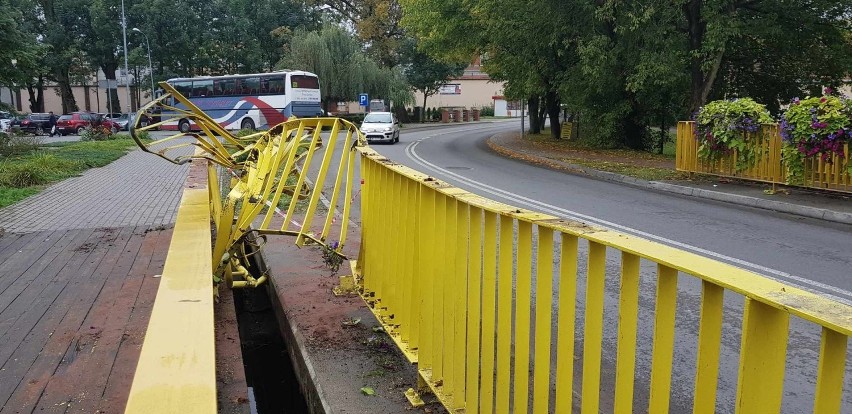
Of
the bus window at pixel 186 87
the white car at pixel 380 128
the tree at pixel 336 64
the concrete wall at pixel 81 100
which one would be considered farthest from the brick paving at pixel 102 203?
the concrete wall at pixel 81 100

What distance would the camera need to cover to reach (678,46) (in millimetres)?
20391

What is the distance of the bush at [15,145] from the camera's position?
69.1 feet

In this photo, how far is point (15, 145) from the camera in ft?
70.7

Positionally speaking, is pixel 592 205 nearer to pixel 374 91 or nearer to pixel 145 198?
pixel 145 198

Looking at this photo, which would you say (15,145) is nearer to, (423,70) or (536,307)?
(536,307)

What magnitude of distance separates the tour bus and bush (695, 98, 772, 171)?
2765 centimetres

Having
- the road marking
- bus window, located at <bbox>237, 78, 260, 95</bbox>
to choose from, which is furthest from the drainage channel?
bus window, located at <bbox>237, 78, 260, 95</bbox>

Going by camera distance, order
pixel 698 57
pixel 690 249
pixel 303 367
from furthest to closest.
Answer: pixel 698 57 < pixel 690 249 < pixel 303 367

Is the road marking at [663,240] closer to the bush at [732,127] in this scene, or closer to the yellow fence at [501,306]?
the yellow fence at [501,306]

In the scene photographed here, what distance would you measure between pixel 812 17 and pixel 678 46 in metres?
3.66

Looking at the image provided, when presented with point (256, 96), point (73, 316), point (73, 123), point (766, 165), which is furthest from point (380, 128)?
point (73, 316)

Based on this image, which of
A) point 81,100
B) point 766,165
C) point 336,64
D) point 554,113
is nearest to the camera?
point 766,165

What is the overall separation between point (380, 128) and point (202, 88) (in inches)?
642

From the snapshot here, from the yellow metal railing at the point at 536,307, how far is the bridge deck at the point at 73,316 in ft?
5.60
